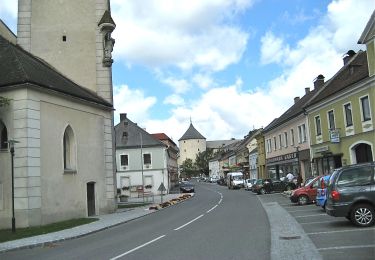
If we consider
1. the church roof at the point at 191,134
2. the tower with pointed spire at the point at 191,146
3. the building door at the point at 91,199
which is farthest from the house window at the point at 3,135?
the church roof at the point at 191,134

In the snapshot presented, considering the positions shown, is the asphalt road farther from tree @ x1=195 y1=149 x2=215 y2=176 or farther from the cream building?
tree @ x1=195 y1=149 x2=215 y2=176

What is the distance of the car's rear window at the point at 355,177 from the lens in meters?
14.9

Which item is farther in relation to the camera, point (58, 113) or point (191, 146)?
point (191, 146)

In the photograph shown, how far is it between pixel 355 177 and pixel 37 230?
1413 cm

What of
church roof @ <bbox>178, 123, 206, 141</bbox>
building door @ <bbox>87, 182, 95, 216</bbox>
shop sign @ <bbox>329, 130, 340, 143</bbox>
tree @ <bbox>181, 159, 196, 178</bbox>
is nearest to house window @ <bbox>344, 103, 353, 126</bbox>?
shop sign @ <bbox>329, 130, 340, 143</bbox>

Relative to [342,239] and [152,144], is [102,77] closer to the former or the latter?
[342,239]

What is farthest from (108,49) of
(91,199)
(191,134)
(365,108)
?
(191,134)

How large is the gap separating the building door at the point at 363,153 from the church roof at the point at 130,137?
4036 centimetres

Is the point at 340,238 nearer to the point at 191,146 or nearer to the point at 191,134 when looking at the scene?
the point at 191,146

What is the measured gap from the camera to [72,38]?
114ft

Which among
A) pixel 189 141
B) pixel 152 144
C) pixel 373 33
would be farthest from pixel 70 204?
pixel 189 141

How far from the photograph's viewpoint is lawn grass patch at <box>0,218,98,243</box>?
19531mm

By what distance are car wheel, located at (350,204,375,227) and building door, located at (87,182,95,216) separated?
62.2 ft

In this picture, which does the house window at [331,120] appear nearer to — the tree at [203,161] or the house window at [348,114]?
the house window at [348,114]
